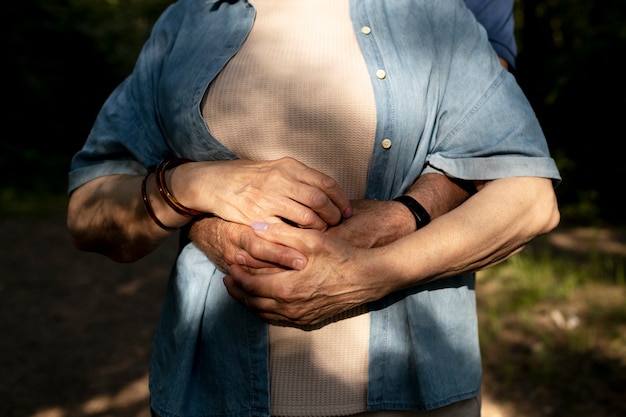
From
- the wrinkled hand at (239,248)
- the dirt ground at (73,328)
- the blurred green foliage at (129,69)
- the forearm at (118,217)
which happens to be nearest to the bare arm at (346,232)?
the wrinkled hand at (239,248)

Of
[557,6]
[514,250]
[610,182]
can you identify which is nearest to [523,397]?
[514,250]

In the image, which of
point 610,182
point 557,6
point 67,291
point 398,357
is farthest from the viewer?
point 557,6

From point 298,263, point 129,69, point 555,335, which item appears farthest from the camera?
point 129,69

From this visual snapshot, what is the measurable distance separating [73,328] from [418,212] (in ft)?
16.1

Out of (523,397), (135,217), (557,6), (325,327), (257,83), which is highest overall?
(257,83)

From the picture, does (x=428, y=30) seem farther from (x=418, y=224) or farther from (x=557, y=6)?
(x=557, y=6)

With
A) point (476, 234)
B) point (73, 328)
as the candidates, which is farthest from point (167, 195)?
point (73, 328)

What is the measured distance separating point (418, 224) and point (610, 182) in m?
7.00

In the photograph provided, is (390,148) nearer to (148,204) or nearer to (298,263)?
(298,263)

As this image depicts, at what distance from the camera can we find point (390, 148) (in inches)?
63.1

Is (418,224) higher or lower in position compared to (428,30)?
lower

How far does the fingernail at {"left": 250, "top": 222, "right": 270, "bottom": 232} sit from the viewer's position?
1.50 metres

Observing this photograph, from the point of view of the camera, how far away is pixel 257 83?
1.63 metres

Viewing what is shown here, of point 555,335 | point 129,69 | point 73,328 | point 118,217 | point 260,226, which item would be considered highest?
point 260,226
